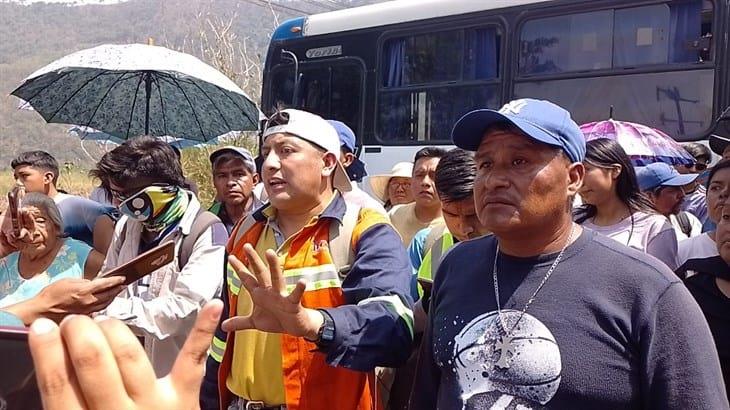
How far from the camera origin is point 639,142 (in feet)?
14.0

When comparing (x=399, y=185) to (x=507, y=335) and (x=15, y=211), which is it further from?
(x=507, y=335)

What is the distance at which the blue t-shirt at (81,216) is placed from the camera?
14.4 feet

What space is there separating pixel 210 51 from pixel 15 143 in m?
42.0

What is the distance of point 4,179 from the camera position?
36.1 meters

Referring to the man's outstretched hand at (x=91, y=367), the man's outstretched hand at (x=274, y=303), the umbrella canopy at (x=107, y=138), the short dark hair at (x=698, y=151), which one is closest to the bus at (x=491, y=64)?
the short dark hair at (x=698, y=151)

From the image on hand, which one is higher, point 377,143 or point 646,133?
point 646,133

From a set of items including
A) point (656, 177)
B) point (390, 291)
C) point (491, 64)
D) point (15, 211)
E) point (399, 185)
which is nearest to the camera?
point (390, 291)

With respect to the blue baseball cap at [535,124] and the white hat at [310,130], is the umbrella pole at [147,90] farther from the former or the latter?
the blue baseball cap at [535,124]

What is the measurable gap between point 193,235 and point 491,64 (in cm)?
521

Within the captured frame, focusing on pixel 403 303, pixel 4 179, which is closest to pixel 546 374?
pixel 403 303

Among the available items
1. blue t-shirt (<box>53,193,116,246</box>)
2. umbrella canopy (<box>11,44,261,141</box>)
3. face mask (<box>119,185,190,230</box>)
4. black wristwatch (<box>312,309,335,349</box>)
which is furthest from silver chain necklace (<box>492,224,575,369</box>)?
umbrella canopy (<box>11,44,261,141</box>)

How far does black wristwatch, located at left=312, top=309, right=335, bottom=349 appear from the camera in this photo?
2.14 metres

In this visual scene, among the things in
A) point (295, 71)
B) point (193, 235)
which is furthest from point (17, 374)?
point (295, 71)

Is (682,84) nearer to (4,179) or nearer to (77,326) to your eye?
(77,326)
